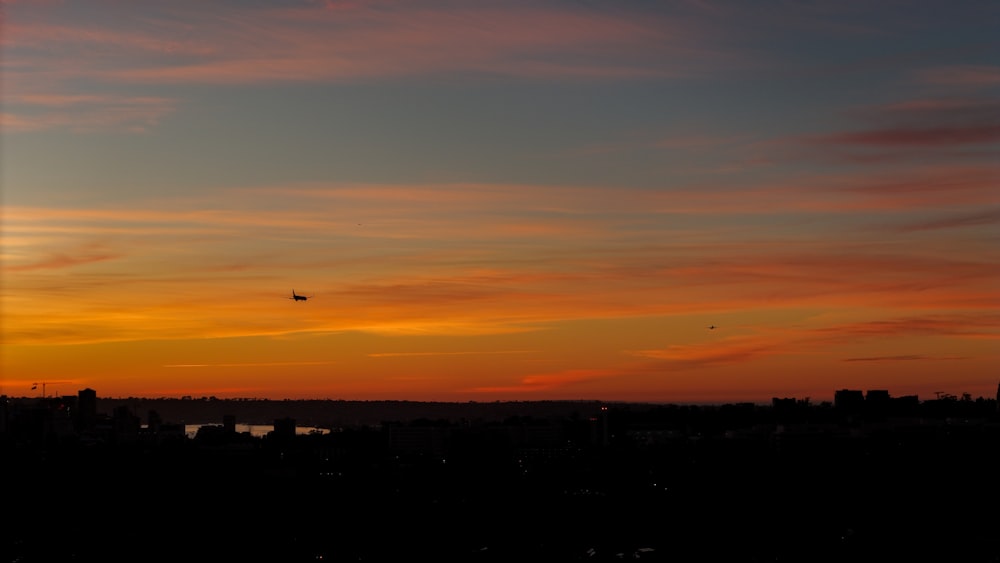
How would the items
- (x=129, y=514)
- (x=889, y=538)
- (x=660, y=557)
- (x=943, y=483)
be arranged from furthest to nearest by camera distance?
(x=943, y=483) → (x=129, y=514) → (x=889, y=538) → (x=660, y=557)

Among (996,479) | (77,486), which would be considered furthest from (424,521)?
(996,479)

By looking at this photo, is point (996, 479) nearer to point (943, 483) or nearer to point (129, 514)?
point (943, 483)

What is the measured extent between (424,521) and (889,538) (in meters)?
51.1

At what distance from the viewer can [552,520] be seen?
490ft

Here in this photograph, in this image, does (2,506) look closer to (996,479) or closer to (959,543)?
(959,543)

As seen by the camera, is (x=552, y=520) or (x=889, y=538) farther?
(x=552, y=520)

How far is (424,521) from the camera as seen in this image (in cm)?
14725

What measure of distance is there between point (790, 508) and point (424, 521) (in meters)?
42.4

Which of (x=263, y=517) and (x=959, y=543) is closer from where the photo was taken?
(x=959, y=543)

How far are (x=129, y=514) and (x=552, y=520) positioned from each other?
166 ft

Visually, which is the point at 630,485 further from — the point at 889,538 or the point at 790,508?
the point at 889,538

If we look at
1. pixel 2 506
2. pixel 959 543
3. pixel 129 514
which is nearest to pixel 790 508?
pixel 959 543

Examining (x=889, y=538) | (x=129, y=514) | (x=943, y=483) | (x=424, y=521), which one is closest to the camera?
(x=889, y=538)

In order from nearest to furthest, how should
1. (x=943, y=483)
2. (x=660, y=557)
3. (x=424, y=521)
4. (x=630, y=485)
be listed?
(x=660, y=557) < (x=424, y=521) < (x=943, y=483) < (x=630, y=485)
